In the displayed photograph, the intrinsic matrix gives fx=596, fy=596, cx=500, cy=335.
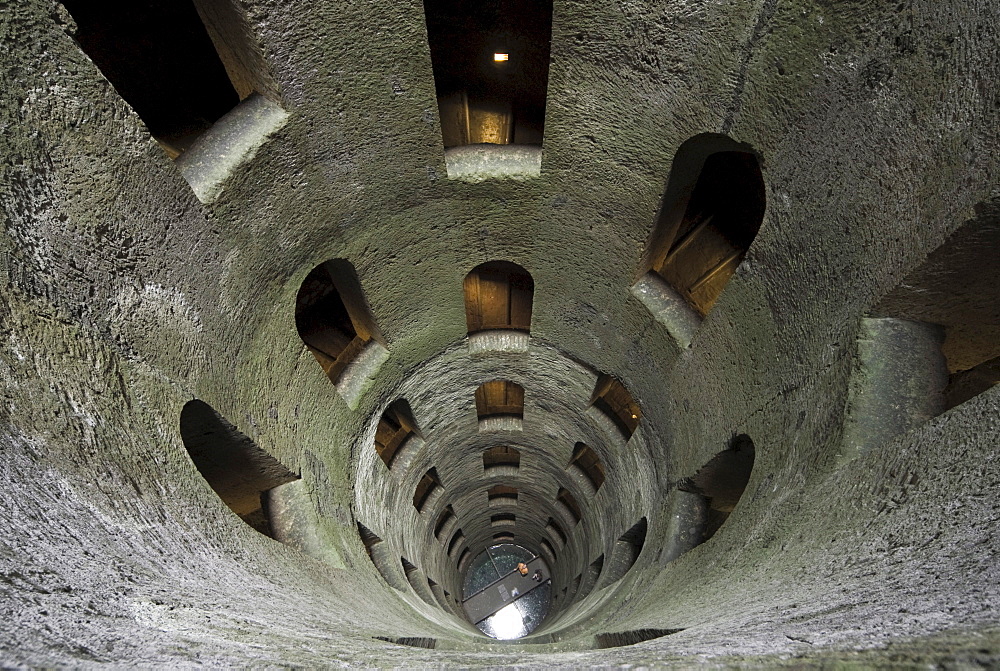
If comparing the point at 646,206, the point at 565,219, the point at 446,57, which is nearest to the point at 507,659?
the point at 646,206

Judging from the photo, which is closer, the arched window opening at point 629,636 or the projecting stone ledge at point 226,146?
the arched window opening at point 629,636

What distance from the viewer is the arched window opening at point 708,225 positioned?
4504mm

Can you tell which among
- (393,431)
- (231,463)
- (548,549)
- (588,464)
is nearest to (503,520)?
(548,549)

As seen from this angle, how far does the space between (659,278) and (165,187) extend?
3691 millimetres

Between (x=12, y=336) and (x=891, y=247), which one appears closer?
(x=12, y=336)

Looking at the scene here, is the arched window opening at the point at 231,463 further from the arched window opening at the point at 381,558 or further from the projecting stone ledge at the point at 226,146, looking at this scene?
the arched window opening at the point at 381,558

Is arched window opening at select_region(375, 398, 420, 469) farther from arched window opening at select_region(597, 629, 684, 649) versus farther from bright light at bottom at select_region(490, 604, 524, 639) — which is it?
bright light at bottom at select_region(490, 604, 524, 639)

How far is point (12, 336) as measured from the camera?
7.92ft

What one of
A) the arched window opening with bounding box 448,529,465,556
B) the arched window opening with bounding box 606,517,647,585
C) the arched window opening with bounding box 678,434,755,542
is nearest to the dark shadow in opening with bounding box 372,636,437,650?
the arched window opening with bounding box 678,434,755,542

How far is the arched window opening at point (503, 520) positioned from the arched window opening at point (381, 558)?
6177mm

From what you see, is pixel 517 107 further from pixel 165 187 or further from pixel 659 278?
pixel 165 187

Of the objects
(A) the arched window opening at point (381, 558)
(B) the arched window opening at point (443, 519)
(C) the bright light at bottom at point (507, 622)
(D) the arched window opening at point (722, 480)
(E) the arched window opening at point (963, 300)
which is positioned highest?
(B) the arched window opening at point (443, 519)

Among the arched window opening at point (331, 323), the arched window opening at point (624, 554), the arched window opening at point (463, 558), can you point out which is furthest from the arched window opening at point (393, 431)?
the arched window opening at point (463, 558)

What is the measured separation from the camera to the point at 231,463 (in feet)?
14.3
